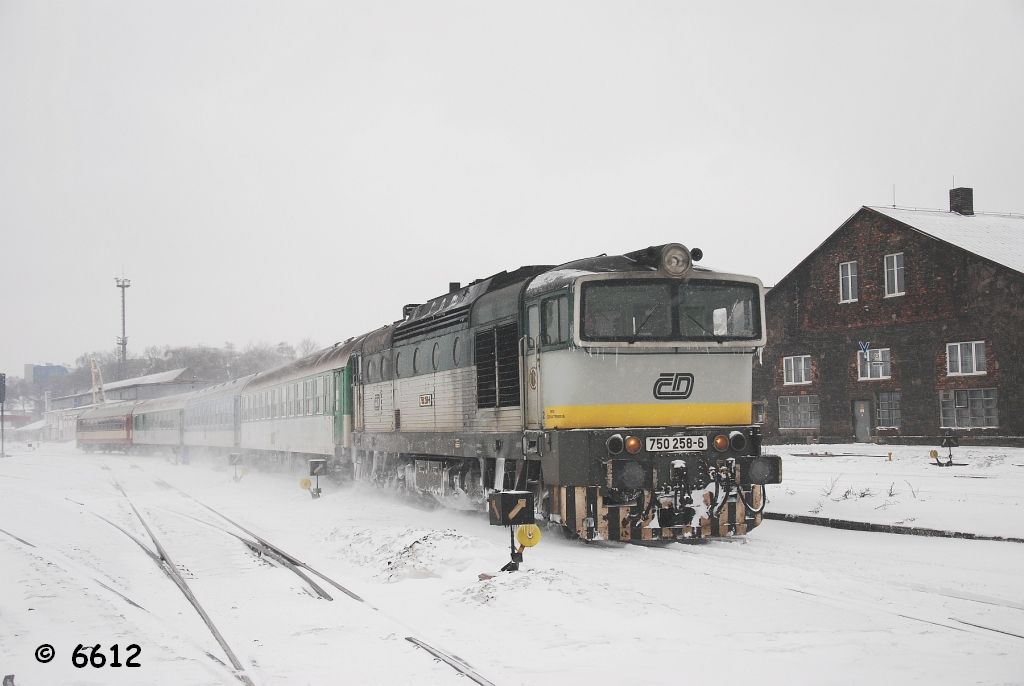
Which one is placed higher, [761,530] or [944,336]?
[944,336]

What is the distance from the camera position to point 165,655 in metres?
6.88

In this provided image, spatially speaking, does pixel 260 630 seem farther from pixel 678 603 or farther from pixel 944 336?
pixel 944 336

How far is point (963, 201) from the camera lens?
1597 inches

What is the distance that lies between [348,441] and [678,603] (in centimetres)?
1504

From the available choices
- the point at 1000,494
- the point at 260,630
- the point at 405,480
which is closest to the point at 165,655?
the point at 260,630

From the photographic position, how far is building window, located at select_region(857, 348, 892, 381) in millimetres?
35938

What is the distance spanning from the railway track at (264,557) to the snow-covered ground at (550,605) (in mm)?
83

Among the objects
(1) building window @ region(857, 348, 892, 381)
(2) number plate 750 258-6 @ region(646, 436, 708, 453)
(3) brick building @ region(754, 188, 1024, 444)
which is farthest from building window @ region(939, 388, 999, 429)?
(2) number plate 750 258-6 @ region(646, 436, 708, 453)

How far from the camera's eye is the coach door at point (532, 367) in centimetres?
1166

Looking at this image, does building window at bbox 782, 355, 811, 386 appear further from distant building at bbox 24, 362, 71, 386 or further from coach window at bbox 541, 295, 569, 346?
distant building at bbox 24, 362, 71, 386

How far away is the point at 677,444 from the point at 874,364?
92.5 feet

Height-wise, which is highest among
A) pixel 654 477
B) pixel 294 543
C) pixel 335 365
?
pixel 335 365

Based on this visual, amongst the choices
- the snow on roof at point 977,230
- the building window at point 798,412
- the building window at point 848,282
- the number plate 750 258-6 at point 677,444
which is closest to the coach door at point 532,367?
the number plate 750 258-6 at point 677,444

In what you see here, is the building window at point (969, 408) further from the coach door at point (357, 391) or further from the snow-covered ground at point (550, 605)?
the coach door at point (357, 391)
